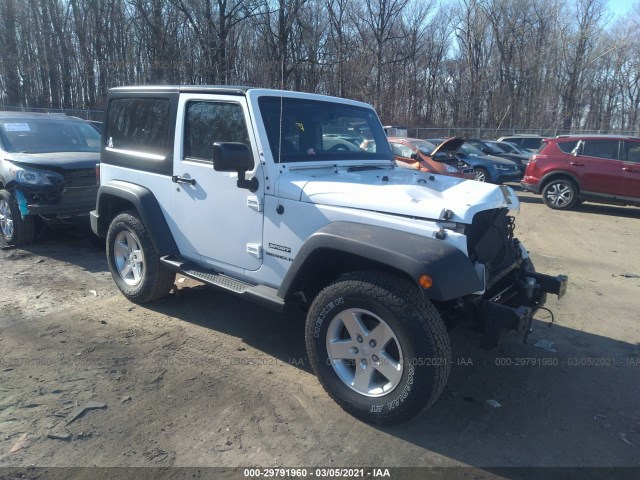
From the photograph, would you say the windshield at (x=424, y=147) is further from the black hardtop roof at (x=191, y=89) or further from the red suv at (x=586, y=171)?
the black hardtop roof at (x=191, y=89)

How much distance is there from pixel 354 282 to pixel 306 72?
26.7m

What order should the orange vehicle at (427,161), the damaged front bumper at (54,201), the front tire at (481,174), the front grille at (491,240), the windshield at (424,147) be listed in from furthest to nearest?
the front tire at (481,174) < the windshield at (424,147) < the orange vehicle at (427,161) < the damaged front bumper at (54,201) < the front grille at (491,240)

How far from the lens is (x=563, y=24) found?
127 ft

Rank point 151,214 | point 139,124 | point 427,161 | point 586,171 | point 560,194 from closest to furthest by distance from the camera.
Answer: point 151,214
point 139,124
point 586,171
point 560,194
point 427,161

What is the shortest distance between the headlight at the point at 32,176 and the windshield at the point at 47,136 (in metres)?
0.75

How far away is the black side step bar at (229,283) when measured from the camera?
146 inches

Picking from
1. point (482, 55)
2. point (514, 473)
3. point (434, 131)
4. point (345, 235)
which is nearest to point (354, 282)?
point (345, 235)

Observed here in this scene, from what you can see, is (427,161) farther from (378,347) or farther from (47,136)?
(378,347)

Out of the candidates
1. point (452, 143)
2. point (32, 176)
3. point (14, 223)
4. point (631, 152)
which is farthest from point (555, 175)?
point (14, 223)

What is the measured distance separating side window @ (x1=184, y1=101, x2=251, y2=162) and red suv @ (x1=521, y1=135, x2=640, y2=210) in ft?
32.3

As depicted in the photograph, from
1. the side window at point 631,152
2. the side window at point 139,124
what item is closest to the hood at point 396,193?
the side window at point 139,124

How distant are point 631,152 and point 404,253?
34.1 ft

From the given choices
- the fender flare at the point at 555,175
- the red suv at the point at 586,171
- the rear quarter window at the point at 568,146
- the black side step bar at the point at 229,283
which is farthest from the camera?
the rear quarter window at the point at 568,146

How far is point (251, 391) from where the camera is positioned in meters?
3.61
